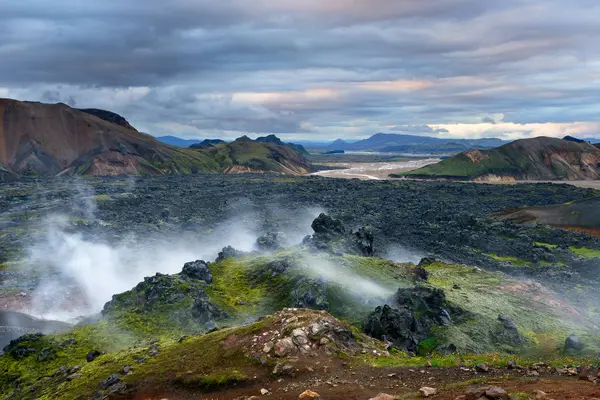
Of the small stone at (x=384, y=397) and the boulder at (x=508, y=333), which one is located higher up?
the small stone at (x=384, y=397)

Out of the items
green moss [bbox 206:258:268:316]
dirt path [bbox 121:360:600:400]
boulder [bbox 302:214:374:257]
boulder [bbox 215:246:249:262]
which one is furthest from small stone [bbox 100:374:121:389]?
boulder [bbox 302:214:374:257]

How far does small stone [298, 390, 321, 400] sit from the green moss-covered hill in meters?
5.18

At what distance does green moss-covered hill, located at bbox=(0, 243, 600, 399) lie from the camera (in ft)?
103

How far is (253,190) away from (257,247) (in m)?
107

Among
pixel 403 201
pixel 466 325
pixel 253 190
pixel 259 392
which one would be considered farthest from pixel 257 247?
pixel 253 190

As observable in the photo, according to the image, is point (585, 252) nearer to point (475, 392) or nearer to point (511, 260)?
point (511, 260)

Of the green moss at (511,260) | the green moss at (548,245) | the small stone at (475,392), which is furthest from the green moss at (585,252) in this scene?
the small stone at (475,392)

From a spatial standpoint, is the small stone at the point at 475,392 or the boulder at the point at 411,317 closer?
the small stone at the point at 475,392

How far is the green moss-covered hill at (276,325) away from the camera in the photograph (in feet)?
103

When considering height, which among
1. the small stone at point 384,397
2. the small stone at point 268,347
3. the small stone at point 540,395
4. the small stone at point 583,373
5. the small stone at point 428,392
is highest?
the small stone at point 540,395

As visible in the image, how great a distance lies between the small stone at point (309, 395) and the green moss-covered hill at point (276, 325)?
5.18 meters

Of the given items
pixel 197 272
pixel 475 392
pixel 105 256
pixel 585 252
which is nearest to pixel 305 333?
pixel 475 392

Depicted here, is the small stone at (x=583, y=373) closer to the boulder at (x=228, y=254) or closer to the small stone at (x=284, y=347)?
the small stone at (x=284, y=347)

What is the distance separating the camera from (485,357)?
2805 centimetres
